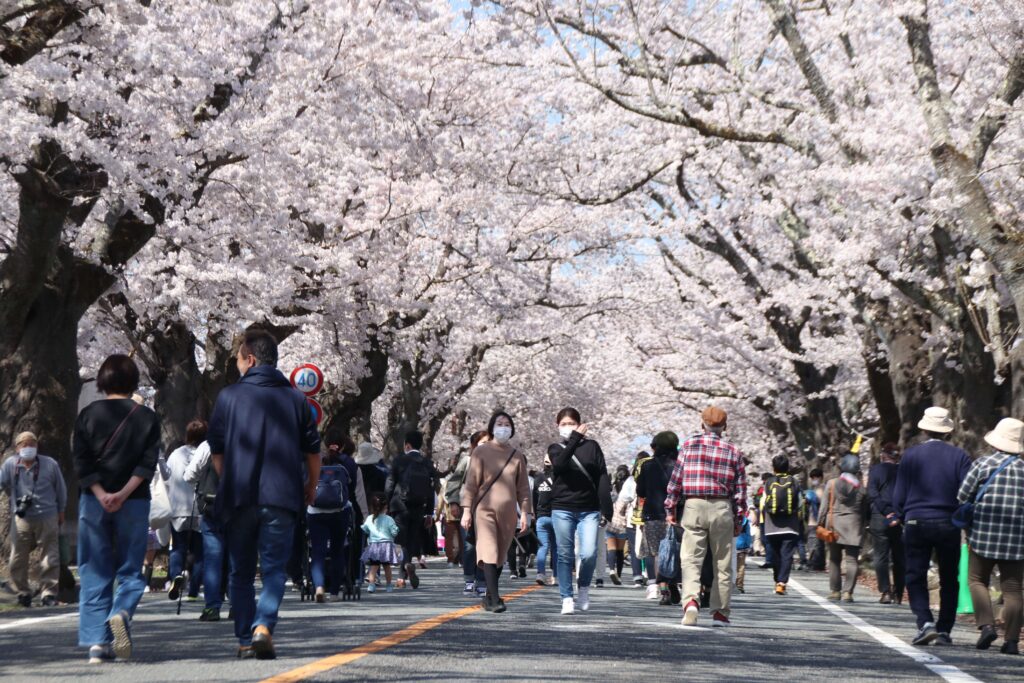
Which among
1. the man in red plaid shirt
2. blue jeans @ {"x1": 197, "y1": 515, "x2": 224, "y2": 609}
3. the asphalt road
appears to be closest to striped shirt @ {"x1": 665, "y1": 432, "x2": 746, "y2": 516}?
the man in red plaid shirt

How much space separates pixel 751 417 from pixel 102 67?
36.5 meters

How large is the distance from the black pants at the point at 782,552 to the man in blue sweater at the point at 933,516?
7.17m

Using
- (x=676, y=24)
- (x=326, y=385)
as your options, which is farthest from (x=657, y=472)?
(x=326, y=385)

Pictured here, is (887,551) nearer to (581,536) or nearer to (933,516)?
(581,536)

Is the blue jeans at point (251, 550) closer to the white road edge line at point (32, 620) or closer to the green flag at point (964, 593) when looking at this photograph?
the white road edge line at point (32, 620)

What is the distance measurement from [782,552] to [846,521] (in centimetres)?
103

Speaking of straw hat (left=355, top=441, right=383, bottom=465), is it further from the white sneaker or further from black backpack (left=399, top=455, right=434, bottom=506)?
the white sneaker

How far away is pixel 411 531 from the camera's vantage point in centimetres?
1903

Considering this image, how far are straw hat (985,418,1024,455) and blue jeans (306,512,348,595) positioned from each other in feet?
20.5

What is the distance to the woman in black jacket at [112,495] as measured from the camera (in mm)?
8891

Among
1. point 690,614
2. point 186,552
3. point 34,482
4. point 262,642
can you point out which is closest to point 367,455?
point 186,552

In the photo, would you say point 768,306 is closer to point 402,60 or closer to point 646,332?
point 402,60

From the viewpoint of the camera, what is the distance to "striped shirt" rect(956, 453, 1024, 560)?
456 inches

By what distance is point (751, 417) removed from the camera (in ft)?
167
